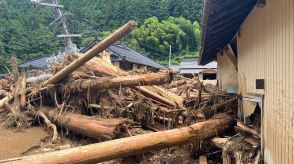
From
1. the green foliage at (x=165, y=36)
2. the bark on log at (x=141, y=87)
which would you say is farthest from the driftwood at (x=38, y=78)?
the green foliage at (x=165, y=36)

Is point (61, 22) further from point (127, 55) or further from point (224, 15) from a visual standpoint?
point (224, 15)

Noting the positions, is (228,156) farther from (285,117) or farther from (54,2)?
(54,2)

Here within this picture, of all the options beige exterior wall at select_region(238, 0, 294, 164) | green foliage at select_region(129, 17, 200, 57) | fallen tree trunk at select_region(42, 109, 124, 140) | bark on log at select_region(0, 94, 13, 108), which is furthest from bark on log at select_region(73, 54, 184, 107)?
green foliage at select_region(129, 17, 200, 57)

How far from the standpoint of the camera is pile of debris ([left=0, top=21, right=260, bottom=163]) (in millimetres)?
5953

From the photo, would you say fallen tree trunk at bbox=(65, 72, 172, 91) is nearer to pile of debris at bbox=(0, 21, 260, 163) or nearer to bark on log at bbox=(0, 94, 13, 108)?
pile of debris at bbox=(0, 21, 260, 163)

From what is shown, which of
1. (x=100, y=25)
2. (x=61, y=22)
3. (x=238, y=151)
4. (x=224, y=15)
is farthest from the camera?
(x=100, y=25)

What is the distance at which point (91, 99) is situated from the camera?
9586 mm

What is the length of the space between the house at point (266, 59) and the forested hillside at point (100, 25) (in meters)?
28.5

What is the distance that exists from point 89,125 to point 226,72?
5.12 metres

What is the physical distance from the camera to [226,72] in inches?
438

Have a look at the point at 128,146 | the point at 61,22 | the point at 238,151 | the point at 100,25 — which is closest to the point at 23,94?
the point at 128,146

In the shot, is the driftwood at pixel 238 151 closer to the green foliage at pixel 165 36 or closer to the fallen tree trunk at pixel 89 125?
the fallen tree trunk at pixel 89 125

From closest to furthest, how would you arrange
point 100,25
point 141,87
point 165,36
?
point 141,87 → point 165,36 → point 100,25

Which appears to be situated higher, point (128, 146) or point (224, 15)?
point (224, 15)
